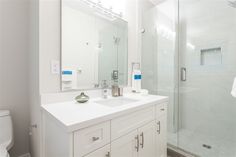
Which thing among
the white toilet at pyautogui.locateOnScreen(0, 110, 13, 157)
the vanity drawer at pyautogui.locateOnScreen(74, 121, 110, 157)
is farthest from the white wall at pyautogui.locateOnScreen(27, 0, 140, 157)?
the vanity drawer at pyautogui.locateOnScreen(74, 121, 110, 157)

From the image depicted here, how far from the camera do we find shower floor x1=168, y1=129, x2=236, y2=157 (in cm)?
160

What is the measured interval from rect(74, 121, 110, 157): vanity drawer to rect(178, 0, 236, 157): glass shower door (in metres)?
1.48

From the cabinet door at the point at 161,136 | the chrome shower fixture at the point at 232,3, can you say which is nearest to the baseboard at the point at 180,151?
the cabinet door at the point at 161,136

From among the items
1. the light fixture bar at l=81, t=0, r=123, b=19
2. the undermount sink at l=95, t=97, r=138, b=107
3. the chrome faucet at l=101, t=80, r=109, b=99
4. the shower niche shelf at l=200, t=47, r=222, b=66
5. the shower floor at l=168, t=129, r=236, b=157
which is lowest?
the shower floor at l=168, t=129, r=236, b=157

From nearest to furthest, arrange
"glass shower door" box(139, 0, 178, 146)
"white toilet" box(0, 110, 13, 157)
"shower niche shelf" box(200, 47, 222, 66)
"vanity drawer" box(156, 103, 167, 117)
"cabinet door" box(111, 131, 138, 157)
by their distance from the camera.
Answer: "cabinet door" box(111, 131, 138, 157) < "white toilet" box(0, 110, 13, 157) < "vanity drawer" box(156, 103, 167, 117) < "shower niche shelf" box(200, 47, 222, 66) < "glass shower door" box(139, 0, 178, 146)

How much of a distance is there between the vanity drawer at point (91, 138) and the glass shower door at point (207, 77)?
1481 mm

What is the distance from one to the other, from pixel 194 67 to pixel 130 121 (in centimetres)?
167

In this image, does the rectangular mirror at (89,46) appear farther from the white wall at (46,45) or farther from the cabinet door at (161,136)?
the cabinet door at (161,136)

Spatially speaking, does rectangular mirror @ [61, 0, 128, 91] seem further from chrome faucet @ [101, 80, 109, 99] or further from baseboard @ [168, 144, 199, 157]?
baseboard @ [168, 144, 199, 157]

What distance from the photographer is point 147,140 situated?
45.1 inches

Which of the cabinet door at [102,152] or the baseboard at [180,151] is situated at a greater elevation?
the cabinet door at [102,152]

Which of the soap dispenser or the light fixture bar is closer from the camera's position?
the light fixture bar

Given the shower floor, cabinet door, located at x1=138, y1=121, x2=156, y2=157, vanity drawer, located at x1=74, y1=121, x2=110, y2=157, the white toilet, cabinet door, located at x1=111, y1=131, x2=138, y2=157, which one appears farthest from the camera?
the shower floor

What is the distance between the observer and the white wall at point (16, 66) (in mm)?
1323
